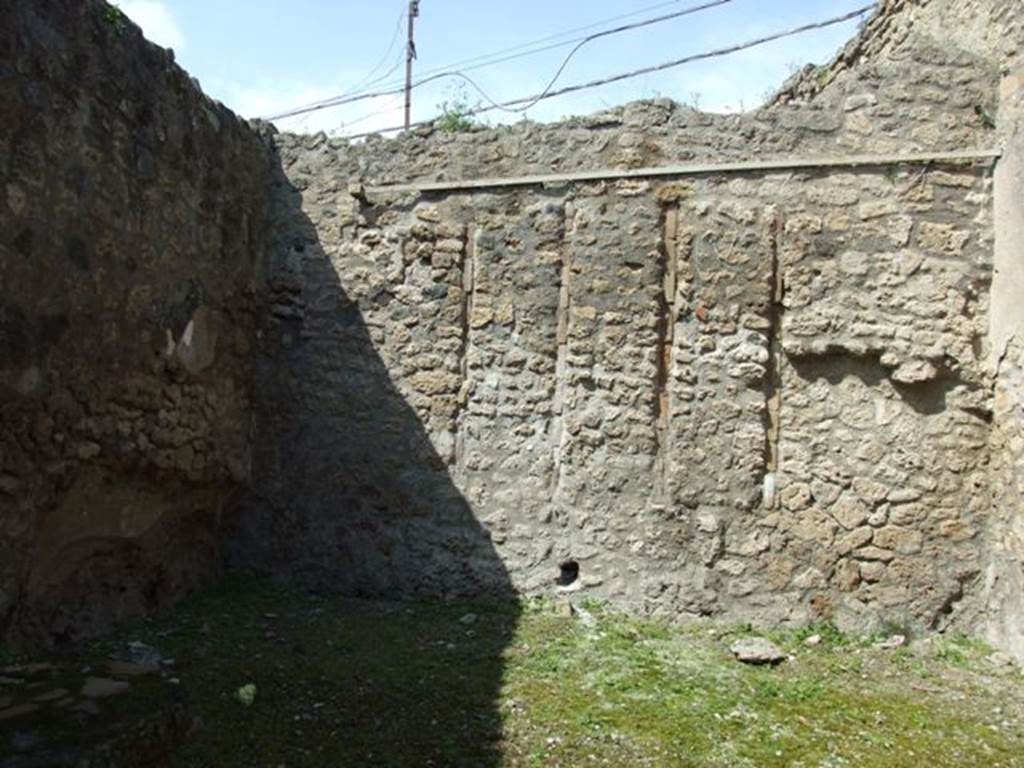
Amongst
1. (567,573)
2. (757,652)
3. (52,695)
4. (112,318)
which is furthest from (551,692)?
(112,318)

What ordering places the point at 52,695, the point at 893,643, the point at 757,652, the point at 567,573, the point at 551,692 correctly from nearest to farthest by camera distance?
the point at 52,695 → the point at 551,692 → the point at 757,652 → the point at 893,643 → the point at 567,573

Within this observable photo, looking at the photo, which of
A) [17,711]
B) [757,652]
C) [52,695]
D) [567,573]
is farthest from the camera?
[567,573]

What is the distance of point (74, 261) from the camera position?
176 inches

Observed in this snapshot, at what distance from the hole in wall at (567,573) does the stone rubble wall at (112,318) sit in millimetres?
2071

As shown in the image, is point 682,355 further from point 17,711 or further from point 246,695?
point 17,711

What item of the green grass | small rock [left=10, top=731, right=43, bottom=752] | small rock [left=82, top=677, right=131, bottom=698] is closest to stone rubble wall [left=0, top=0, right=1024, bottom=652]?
the green grass

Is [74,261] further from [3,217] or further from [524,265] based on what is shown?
[524,265]

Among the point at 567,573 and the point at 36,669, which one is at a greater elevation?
the point at 567,573

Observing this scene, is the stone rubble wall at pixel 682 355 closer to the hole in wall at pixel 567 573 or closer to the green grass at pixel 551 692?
the hole in wall at pixel 567 573

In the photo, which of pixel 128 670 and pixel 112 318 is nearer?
pixel 128 670

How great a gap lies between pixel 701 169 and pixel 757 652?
269cm

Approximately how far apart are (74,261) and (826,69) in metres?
4.73

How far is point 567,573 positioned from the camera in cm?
571

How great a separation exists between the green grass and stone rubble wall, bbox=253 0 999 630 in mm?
390
